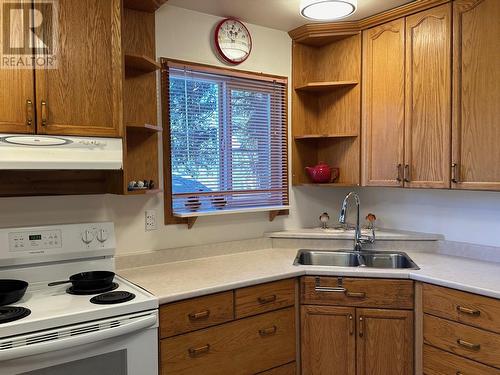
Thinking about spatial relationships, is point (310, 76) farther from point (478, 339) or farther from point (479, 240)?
point (478, 339)

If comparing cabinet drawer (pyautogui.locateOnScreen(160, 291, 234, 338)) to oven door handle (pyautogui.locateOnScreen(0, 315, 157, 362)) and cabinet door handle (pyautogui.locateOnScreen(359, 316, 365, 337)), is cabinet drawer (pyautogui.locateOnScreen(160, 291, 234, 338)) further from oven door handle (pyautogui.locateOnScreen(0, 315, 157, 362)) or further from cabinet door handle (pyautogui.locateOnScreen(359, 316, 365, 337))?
cabinet door handle (pyautogui.locateOnScreen(359, 316, 365, 337))

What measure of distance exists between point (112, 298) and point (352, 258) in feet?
5.04

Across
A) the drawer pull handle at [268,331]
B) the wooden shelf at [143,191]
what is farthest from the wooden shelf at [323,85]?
the drawer pull handle at [268,331]

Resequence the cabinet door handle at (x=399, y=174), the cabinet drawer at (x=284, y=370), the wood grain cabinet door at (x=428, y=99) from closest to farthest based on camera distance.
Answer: the cabinet drawer at (x=284, y=370) < the wood grain cabinet door at (x=428, y=99) < the cabinet door handle at (x=399, y=174)

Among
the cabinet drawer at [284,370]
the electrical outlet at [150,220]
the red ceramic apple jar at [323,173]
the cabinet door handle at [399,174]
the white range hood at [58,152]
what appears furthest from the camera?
the red ceramic apple jar at [323,173]

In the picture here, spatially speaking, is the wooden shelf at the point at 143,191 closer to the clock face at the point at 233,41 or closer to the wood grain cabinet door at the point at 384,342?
the clock face at the point at 233,41

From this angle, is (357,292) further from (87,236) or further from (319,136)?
(87,236)

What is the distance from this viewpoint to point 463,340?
1.89m

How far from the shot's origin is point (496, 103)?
206 cm

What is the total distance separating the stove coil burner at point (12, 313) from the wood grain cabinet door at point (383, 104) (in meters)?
2.02

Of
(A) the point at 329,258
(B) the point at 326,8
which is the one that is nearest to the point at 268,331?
(A) the point at 329,258

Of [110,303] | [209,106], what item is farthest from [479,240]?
[110,303]

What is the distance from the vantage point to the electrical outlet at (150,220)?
236cm

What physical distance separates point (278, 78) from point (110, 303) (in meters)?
1.86
